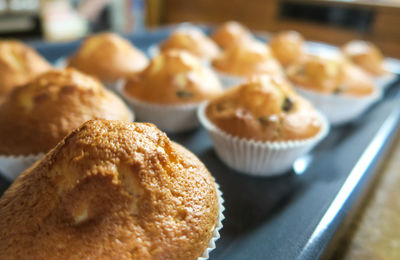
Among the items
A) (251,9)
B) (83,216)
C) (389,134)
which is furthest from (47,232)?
(251,9)

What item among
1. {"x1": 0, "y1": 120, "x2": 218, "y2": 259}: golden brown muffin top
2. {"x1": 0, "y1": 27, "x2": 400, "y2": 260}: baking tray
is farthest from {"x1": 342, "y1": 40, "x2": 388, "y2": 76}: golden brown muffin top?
{"x1": 0, "y1": 120, "x2": 218, "y2": 259}: golden brown muffin top

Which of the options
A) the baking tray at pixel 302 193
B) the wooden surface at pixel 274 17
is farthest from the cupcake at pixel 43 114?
the wooden surface at pixel 274 17

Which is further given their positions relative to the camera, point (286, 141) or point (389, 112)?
point (389, 112)

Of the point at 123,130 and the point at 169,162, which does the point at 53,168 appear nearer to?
the point at 123,130

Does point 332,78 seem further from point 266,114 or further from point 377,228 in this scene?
point 377,228

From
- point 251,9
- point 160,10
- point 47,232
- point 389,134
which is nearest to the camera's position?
point 47,232

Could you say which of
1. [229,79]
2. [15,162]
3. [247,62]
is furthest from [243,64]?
[15,162]
